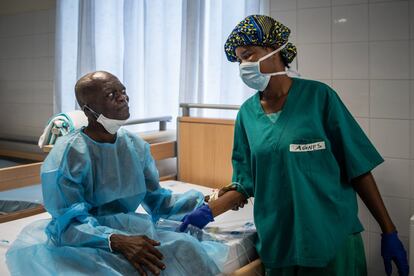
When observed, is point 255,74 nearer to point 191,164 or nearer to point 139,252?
point 139,252

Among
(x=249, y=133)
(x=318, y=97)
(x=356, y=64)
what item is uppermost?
(x=356, y=64)

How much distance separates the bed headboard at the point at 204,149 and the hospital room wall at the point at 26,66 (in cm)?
155

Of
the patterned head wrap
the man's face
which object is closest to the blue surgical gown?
the man's face

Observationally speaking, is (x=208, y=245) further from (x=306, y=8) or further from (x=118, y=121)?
(x=306, y=8)

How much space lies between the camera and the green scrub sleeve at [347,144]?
150 centimetres

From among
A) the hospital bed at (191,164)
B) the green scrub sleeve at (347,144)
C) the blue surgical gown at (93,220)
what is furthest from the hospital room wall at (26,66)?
the green scrub sleeve at (347,144)

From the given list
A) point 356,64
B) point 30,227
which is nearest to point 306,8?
point 356,64

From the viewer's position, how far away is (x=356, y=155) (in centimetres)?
150

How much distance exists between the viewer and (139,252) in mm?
1404

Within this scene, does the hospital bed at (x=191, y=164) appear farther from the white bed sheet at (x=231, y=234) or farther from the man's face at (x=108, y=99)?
the man's face at (x=108, y=99)

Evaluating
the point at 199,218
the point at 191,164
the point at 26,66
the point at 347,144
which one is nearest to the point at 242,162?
the point at 199,218

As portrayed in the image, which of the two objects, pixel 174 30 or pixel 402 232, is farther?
pixel 174 30

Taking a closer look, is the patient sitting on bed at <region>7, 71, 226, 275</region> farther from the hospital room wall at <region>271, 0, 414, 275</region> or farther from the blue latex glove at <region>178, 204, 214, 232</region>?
the hospital room wall at <region>271, 0, 414, 275</region>

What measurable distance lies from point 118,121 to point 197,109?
1.38 meters
